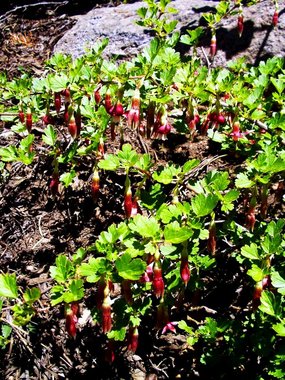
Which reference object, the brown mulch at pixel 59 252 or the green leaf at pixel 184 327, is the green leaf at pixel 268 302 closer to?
the green leaf at pixel 184 327

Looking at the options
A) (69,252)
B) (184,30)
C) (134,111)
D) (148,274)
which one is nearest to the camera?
(148,274)

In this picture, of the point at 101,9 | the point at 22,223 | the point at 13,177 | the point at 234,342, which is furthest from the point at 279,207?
the point at 101,9

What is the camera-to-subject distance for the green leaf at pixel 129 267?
1.30 metres

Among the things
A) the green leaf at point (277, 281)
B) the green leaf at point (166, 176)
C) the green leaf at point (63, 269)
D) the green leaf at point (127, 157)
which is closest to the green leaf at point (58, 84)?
the green leaf at point (127, 157)

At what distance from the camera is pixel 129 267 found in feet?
4.32

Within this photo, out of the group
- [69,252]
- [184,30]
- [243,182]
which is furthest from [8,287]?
[184,30]

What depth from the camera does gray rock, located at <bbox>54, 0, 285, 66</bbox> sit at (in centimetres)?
327

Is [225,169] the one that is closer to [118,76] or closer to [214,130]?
[214,130]

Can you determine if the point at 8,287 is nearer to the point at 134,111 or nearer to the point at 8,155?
the point at 8,155

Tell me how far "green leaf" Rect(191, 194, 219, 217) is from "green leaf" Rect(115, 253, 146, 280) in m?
0.25

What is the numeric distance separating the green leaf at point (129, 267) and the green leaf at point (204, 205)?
25cm

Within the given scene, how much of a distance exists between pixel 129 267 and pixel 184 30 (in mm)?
2702

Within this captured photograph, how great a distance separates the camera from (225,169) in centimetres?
249

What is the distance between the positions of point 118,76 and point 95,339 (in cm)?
121
